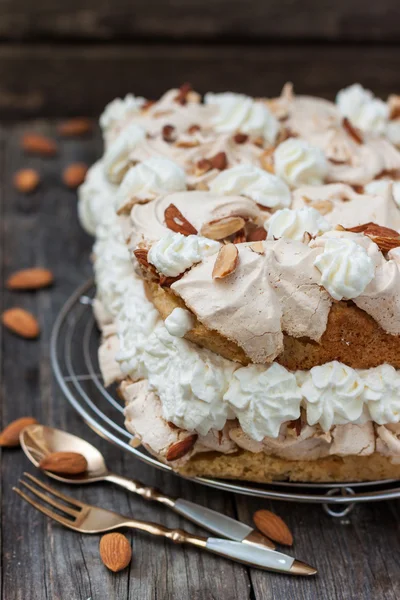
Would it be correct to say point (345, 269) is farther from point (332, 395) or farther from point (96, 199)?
point (96, 199)

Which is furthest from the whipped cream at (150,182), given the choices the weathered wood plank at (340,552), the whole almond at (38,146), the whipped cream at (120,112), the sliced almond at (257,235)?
the whole almond at (38,146)

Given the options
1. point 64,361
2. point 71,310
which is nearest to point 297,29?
point 71,310

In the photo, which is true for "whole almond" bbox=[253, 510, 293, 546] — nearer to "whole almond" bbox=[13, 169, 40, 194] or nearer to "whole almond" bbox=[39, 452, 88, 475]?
"whole almond" bbox=[39, 452, 88, 475]

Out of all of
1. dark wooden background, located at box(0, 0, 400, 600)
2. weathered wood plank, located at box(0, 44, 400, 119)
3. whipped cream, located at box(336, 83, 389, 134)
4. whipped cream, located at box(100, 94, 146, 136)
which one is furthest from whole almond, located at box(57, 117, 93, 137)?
whipped cream, located at box(336, 83, 389, 134)

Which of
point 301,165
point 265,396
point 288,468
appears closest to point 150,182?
Answer: point 301,165

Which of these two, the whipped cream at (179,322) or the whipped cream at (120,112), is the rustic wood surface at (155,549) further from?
the whipped cream at (120,112)
